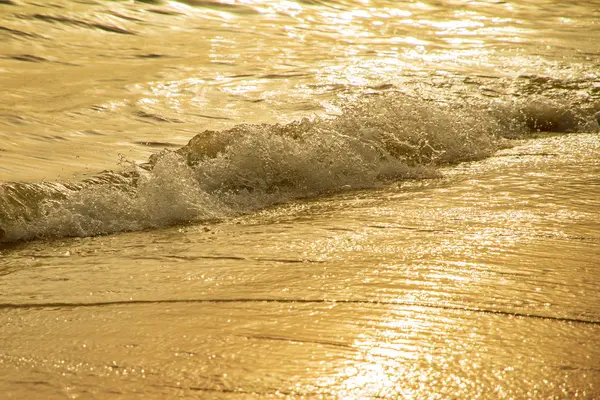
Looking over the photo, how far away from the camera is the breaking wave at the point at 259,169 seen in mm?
3916

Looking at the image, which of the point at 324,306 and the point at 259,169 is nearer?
the point at 324,306

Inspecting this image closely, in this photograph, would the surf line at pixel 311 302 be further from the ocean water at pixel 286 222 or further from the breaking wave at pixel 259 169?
the breaking wave at pixel 259 169

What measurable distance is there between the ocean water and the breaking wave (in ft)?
0.05

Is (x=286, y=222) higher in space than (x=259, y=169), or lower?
lower

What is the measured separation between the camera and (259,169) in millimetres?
4648

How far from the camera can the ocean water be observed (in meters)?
2.27

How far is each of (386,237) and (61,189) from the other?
1.77m

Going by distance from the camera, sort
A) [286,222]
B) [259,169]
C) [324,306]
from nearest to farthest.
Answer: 1. [324,306]
2. [286,222]
3. [259,169]

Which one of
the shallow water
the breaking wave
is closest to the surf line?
the shallow water

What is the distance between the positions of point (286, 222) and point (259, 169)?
0.80 meters

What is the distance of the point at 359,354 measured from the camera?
2287 mm

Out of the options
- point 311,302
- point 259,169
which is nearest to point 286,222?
point 259,169

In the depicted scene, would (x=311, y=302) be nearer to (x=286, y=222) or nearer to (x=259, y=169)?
(x=286, y=222)

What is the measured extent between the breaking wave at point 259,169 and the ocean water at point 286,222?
15 mm
